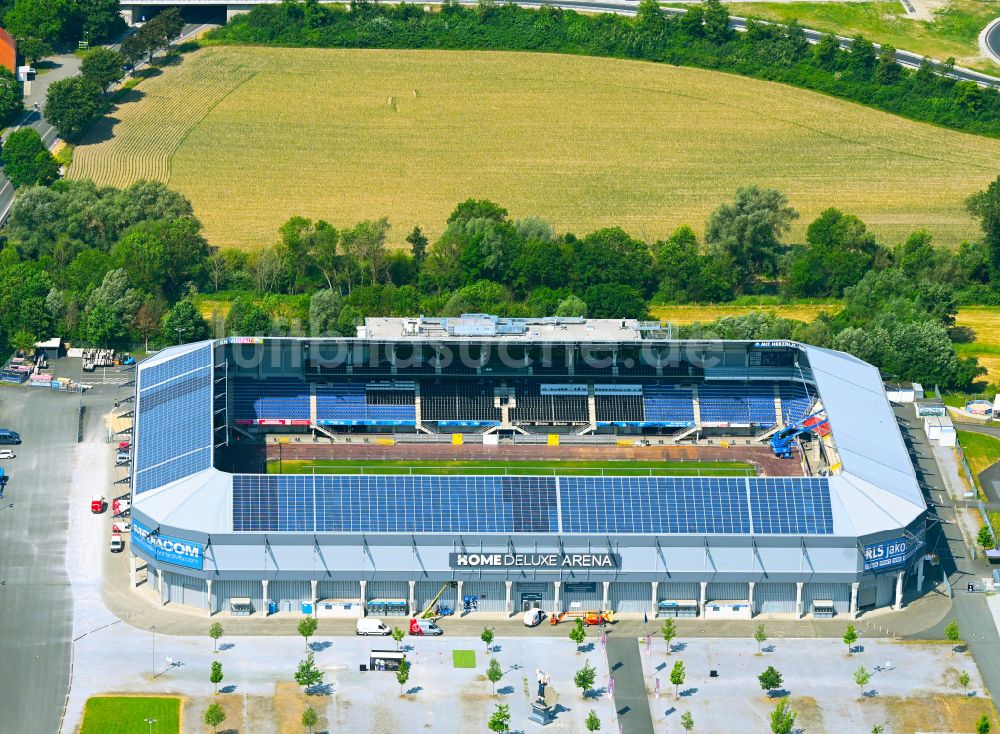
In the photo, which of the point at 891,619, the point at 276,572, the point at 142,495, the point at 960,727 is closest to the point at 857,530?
the point at 891,619

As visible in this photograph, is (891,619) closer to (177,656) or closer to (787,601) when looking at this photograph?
(787,601)

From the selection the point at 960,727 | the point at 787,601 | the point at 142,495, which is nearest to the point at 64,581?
the point at 142,495

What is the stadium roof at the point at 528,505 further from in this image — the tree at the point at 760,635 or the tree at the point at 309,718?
the tree at the point at 309,718

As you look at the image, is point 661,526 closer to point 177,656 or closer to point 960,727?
point 960,727

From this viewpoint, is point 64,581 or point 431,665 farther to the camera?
point 64,581
